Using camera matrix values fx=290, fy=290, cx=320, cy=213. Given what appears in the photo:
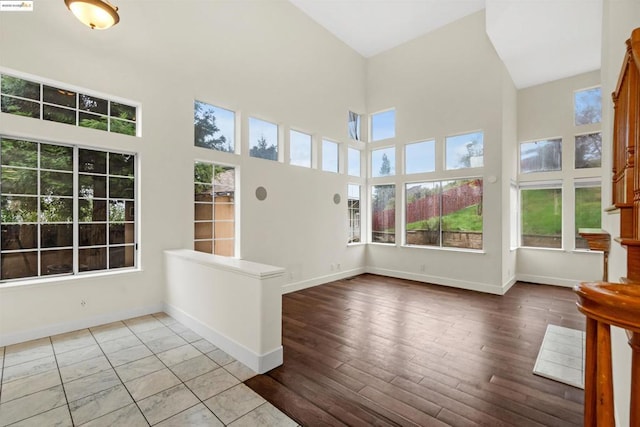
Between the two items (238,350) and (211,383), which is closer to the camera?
(211,383)

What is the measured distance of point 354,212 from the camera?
7078mm

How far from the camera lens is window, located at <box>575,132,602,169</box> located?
18.7 ft

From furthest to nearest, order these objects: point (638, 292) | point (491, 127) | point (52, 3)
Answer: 1. point (491, 127)
2. point (52, 3)
3. point (638, 292)

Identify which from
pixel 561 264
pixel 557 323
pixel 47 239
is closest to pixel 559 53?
pixel 561 264

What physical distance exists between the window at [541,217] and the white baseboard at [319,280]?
378cm

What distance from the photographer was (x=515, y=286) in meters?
6.00

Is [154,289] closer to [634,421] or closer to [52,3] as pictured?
[52,3]

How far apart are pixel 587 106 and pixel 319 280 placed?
643 centimetres

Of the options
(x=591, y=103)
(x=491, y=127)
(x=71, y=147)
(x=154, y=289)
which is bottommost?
(x=154, y=289)

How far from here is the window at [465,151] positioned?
570cm

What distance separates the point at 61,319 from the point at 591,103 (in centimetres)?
940

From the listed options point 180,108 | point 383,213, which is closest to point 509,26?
point 383,213

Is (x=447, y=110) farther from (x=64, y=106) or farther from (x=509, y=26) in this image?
(x=64, y=106)

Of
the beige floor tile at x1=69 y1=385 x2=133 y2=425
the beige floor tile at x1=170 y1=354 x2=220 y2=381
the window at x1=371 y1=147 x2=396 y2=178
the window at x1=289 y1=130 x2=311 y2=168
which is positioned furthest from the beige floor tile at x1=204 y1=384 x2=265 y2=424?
the window at x1=371 y1=147 x2=396 y2=178
